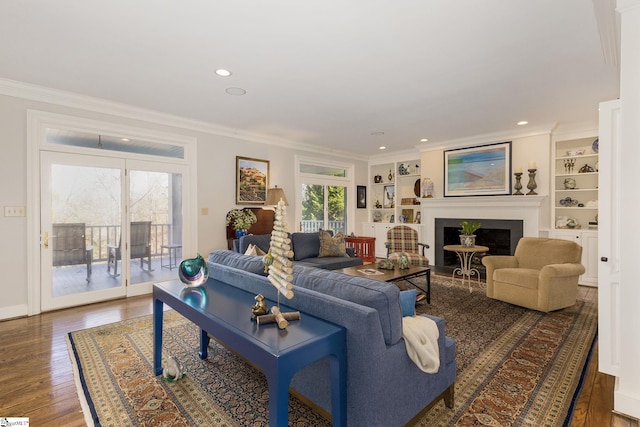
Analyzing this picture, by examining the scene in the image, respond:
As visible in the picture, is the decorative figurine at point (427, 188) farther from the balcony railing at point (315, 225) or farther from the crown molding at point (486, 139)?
the balcony railing at point (315, 225)

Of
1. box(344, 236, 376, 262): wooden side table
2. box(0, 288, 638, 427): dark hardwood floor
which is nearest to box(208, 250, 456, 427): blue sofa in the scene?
box(0, 288, 638, 427): dark hardwood floor

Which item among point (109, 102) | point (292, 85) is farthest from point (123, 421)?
point (109, 102)

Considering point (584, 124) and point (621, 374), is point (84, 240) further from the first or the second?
point (584, 124)

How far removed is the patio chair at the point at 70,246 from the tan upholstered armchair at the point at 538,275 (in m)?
5.24

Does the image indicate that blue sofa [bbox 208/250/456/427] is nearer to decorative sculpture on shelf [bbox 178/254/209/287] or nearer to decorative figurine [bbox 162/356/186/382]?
decorative sculpture on shelf [bbox 178/254/209/287]

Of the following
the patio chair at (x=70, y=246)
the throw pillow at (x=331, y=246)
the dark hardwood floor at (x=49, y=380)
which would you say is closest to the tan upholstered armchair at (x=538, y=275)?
the dark hardwood floor at (x=49, y=380)

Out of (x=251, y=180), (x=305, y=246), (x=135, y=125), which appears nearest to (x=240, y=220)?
(x=251, y=180)

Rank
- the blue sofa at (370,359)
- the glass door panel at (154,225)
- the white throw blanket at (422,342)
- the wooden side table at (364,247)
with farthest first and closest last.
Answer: the wooden side table at (364,247), the glass door panel at (154,225), the white throw blanket at (422,342), the blue sofa at (370,359)

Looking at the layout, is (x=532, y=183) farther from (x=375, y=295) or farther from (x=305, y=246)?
(x=375, y=295)

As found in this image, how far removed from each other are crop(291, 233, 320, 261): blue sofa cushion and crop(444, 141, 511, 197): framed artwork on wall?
9.70 feet

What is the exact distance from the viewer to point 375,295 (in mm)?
1503

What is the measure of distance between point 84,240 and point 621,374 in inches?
210

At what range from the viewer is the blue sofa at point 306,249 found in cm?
454

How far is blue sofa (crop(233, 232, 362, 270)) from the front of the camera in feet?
14.9
